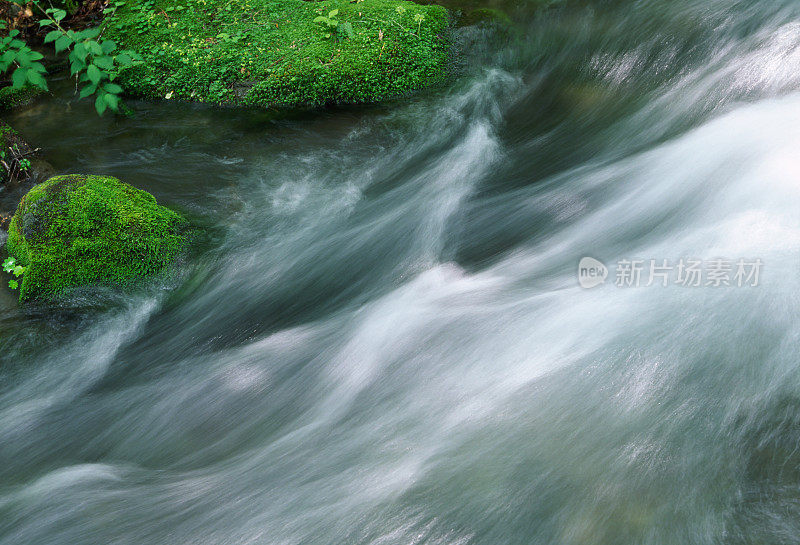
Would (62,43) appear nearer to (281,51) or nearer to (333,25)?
(281,51)

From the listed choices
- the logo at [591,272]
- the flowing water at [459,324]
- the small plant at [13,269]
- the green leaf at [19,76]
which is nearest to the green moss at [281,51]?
the flowing water at [459,324]

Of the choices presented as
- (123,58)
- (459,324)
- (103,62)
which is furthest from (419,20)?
(459,324)

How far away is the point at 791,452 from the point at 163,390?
327cm

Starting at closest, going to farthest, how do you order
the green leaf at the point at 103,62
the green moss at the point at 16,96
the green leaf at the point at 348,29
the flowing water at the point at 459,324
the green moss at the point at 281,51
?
the flowing water at the point at 459,324 → the green leaf at the point at 103,62 → the green moss at the point at 281,51 → the green leaf at the point at 348,29 → the green moss at the point at 16,96

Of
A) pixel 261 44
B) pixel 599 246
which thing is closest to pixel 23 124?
pixel 261 44

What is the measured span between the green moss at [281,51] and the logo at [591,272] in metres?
2.78

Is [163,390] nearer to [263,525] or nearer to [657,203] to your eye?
[263,525]

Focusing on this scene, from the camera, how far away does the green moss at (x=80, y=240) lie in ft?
14.1

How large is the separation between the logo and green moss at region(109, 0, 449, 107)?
2.78 metres

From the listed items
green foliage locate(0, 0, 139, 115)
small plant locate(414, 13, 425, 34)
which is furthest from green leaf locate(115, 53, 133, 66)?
small plant locate(414, 13, 425, 34)

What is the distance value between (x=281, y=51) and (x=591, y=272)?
381cm

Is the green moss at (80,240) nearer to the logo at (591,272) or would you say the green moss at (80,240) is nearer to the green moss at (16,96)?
the green moss at (16,96)

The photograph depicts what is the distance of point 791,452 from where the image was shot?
2.54 m

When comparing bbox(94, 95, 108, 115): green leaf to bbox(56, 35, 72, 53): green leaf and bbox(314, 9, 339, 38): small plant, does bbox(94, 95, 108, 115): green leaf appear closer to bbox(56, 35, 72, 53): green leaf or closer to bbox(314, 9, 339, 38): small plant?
bbox(56, 35, 72, 53): green leaf
